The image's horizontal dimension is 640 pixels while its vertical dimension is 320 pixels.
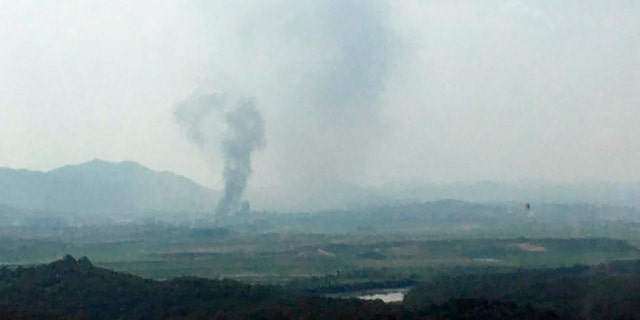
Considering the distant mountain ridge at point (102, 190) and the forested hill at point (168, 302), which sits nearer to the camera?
the forested hill at point (168, 302)

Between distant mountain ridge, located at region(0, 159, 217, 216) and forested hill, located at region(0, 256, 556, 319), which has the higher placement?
distant mountain ridge, located at region(0, 159, 217, 216)

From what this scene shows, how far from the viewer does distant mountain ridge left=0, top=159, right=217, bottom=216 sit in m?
134

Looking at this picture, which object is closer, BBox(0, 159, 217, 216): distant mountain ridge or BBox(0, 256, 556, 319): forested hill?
BBox(0, 256, 556, 319): forested hill

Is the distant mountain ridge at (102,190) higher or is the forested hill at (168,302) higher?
the distant mountain ridge at (102,190)

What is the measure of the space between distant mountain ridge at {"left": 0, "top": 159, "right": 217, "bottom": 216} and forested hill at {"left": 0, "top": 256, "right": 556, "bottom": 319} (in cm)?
9394

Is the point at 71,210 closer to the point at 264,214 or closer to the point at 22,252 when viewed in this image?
the point at 264,214

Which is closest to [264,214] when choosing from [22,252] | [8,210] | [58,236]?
[8,210]

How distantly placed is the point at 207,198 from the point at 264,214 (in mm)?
53452

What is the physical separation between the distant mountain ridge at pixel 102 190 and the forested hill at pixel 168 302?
93939 mm

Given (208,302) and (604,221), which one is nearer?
(208,302)

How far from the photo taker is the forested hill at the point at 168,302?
26172mm

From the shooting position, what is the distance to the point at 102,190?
148 meters

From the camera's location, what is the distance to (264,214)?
111 m

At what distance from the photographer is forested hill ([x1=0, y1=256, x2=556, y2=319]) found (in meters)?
26.2
